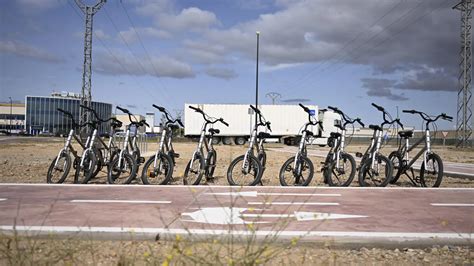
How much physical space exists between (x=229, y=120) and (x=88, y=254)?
36892 millimetres

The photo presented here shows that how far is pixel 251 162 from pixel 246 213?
9.42 feet

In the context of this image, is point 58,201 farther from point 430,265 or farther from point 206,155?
point 430,265

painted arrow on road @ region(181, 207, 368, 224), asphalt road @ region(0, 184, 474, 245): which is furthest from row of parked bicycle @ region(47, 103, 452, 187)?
painted arrow on road @ region(181, 207, 368, 224)

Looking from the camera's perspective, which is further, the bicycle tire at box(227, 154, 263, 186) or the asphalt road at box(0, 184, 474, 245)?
the bicycle tire at box(227, 154, 263, 186)

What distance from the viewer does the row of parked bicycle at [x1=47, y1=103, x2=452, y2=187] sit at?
8391 millimetres

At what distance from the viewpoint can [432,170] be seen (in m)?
8.53

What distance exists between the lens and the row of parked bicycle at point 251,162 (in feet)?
27.5

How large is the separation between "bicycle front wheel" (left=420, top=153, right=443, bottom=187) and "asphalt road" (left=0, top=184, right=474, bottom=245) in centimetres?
31

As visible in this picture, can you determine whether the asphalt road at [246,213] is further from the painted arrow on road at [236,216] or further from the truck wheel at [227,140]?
the truck wheel at [227,140]

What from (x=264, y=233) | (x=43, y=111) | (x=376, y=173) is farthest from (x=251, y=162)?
(x=43, y=111)

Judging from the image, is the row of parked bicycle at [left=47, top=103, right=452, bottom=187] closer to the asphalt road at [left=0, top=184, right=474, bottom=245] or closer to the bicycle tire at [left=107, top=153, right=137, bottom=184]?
the bicycle tire at [left=107, top=153, right=137, bottom=184]

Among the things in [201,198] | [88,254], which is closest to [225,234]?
[88,254]

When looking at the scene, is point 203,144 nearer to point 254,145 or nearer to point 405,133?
point 254,145

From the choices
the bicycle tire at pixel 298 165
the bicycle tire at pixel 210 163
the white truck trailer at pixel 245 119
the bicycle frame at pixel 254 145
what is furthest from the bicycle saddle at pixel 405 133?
the white truck trailer at pixel 245 119
